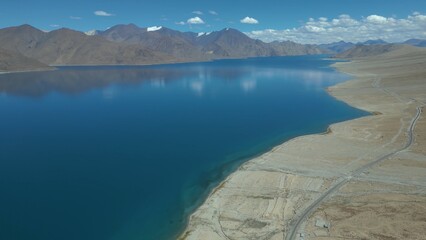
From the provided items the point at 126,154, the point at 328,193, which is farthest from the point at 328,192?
the point at 126,154

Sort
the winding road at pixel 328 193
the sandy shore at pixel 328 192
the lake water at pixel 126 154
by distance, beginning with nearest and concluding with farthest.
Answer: the winding road at pixel 328 193 < the sandy shore at pixel 328 192 < the lake water at pixel 126 154

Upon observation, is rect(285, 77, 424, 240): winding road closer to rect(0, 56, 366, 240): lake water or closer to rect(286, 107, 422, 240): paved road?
rect(286, 107, 422, 240): paved road

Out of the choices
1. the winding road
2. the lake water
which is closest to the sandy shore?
the winding road

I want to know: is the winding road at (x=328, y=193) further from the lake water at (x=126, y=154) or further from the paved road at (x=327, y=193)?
the lake water at (x=126, y=154)

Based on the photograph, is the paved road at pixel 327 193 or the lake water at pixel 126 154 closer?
the paved road at pixel 327 193

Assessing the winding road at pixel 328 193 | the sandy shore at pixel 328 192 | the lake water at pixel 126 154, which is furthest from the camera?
the lake water at pixel 126 154

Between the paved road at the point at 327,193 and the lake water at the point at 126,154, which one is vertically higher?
the paved road at the point at 327,193

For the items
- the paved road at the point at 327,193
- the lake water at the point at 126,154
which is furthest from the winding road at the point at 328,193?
the lake water at the point at 126,154
